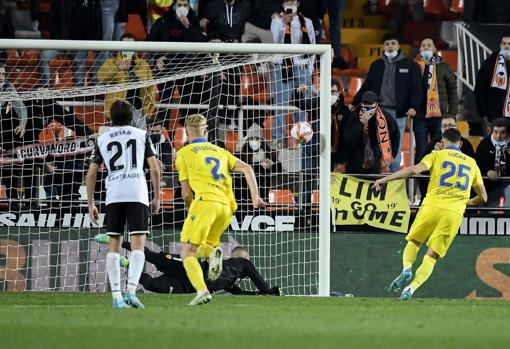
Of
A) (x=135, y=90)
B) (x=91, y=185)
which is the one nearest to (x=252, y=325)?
(x=91, y=185)

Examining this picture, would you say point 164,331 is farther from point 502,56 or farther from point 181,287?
point 502,56

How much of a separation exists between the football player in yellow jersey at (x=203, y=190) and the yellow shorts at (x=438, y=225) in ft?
8.37

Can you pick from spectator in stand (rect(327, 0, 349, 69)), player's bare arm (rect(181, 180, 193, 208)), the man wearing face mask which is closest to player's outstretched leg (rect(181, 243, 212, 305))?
player's bare arm (rect(181, 180, 193, 208))

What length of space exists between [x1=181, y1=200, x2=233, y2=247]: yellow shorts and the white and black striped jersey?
1.14 m

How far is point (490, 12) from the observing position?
22281mm

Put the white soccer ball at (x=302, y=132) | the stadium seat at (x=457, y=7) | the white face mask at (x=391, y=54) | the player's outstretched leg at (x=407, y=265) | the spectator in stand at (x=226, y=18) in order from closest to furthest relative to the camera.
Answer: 1. the player's outstretched leg at (x=407, y=265)
2. the white soccer ball at (x=302, y=132)
3. the white face mask at (x=391, y=54)
4. the spectator in stand at (x=226, y=18)
5. the stadium seat at (x=457, y=7)

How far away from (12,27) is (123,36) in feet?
8.04

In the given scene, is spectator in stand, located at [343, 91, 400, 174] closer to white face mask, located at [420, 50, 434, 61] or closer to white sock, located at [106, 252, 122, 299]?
white face mask, located at [420, 50, 434, 61]

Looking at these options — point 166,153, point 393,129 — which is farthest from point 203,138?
point 393,129

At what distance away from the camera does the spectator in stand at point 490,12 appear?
72.6 feet

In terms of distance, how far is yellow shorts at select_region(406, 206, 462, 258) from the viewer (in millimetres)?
14219

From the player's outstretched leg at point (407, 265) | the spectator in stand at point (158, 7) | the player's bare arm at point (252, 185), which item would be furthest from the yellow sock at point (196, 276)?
the spectator in stand at point (158, 7)

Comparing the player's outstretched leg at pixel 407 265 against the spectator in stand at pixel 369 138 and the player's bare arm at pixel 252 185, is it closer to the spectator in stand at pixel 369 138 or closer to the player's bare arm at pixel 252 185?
the player's bare arm at pixel 252 185

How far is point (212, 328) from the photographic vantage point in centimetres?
912
